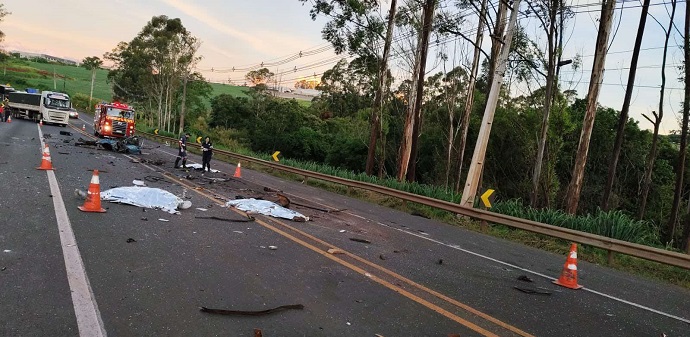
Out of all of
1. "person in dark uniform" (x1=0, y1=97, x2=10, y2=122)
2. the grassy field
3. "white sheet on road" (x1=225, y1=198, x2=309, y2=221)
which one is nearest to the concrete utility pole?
"white sheet on road" (x1=225, y1=198, x2=309, y2=221)

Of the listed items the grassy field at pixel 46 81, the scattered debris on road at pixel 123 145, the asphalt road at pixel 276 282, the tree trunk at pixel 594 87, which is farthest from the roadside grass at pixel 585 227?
the grassy field at pixel 46 81

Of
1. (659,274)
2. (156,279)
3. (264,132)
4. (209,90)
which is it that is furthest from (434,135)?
(209,90)

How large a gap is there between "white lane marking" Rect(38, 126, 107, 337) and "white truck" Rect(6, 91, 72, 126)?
39.3 m

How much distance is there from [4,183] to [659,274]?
46.6 feet

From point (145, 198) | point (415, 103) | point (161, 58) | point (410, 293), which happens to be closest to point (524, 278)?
point (410, 293)

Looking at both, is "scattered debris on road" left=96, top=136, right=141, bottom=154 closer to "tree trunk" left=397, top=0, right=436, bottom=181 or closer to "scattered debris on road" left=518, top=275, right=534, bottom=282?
"tree trunk" left=397, top=0, right=436, bottom=181

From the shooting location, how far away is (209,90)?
239 ft

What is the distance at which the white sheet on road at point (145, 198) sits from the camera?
9.55m

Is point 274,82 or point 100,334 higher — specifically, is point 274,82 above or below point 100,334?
above

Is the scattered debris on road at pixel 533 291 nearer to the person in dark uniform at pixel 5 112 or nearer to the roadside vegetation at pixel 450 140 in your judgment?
the roadside vegetation at pixel 450 140

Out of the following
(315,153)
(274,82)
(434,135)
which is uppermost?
(274,82)

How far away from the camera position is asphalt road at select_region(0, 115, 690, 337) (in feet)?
13.8

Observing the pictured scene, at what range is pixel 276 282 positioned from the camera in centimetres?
544

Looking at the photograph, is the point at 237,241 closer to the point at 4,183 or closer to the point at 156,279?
the point at 156,279
